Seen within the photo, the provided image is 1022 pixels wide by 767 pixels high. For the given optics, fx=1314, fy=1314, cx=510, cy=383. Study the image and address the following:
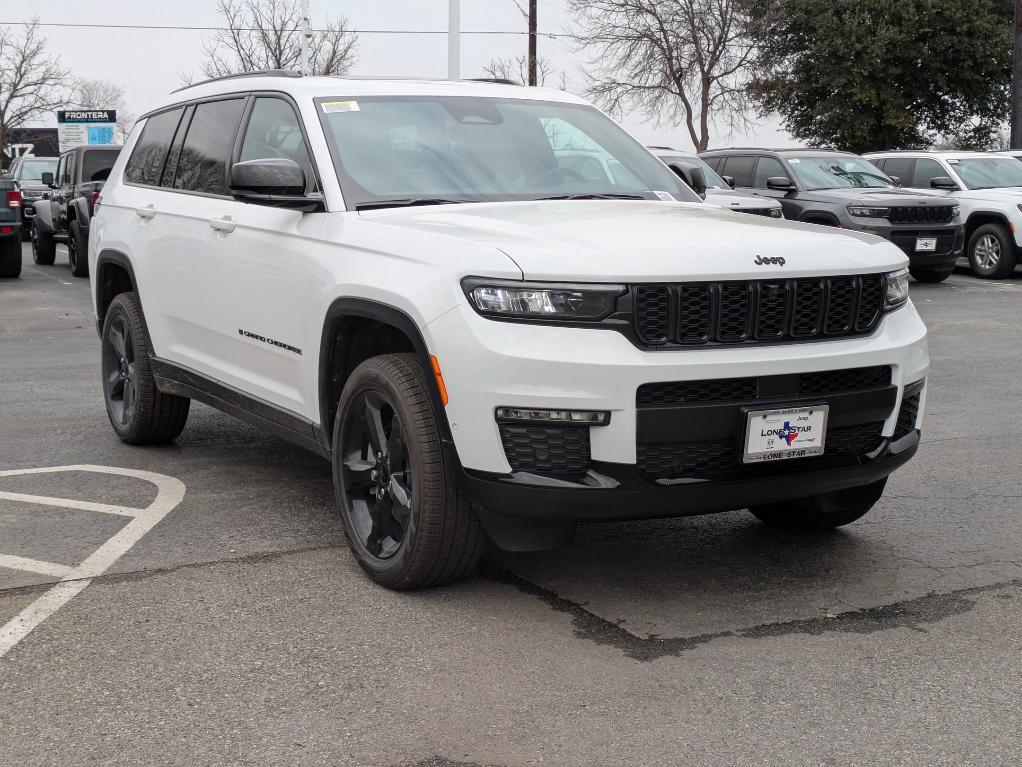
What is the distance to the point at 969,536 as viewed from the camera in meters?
5.23

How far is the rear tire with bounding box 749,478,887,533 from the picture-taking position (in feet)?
16.3

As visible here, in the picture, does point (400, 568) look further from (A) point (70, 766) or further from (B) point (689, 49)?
(B) point (689, 49)

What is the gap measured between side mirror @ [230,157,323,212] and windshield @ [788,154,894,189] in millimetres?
12821

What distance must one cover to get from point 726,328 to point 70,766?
223cm

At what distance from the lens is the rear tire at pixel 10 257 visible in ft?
64.4

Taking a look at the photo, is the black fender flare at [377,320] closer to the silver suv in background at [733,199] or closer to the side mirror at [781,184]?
the silver suv in background at [733,199]

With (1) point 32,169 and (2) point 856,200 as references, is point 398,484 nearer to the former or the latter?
(2) point 856,200

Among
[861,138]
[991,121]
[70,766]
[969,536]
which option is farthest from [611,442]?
[991,121]

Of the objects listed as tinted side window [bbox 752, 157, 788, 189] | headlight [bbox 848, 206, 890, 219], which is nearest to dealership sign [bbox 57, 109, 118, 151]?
tinted side window [bbox 752, 157, 788, 189]

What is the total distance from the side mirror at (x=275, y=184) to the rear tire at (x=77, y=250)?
1520 centimetres

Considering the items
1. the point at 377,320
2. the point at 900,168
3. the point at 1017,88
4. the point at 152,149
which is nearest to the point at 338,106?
the point at 377,320

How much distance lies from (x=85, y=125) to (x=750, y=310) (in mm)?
44182

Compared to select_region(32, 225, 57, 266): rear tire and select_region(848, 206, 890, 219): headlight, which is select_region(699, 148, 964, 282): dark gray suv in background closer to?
select_region(848, 206, 890, 219): headlight

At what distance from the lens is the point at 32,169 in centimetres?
3056
